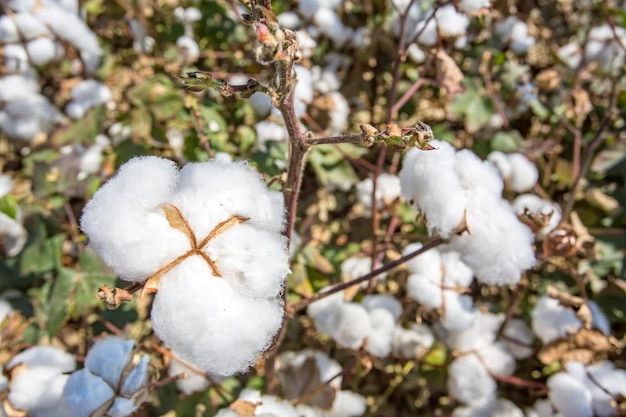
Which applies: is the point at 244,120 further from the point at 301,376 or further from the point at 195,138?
the point at 301,376

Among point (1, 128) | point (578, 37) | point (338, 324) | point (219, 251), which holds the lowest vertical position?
point (1, 128)

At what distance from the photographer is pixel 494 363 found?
65.1 inches

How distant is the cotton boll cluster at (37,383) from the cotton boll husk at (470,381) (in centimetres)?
107

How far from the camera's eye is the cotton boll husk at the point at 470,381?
1610 millimetres

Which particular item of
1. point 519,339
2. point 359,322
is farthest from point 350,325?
point 519,339

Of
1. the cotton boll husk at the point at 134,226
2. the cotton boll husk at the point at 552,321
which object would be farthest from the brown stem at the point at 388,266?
the cotton boll husk at the point at 552,321

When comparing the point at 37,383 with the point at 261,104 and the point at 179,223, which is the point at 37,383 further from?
the point at 261,104

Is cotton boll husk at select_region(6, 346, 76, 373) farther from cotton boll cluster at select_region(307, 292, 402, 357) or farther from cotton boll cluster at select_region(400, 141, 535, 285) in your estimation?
cotton boll cluster at select_region(400, 141, 535, 285)

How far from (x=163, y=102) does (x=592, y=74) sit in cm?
169

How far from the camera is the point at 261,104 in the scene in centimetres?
186

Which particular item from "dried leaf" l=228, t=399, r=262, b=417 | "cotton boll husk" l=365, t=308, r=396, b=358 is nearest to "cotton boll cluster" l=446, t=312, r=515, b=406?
"cotton boll husk" l=365, t=308, r=396, b=358

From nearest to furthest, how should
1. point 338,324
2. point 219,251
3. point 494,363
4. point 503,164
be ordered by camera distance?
point 219,251 → point 338,324 → point 494,363 → point 503,164

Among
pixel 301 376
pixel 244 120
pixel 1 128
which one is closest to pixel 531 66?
pixel 244 120

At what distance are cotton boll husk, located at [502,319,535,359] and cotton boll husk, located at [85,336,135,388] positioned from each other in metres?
1.18
